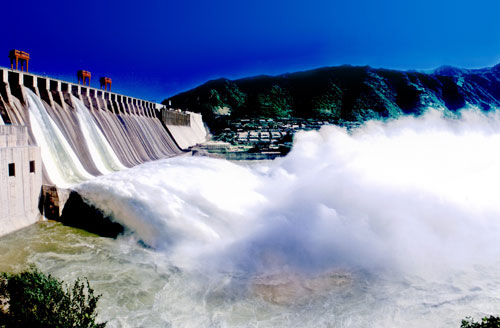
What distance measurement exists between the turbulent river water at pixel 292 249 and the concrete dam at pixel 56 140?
4.54 feet

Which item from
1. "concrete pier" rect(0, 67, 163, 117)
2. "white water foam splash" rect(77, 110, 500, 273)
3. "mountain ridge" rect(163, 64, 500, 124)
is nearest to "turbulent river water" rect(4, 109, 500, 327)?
"white water foam splash" rect(77, 110, 500, 273)

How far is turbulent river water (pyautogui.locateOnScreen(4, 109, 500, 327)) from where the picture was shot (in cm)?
891

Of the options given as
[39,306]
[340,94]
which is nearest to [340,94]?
[340,94]

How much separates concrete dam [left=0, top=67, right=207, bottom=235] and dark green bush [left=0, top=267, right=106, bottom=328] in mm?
7087

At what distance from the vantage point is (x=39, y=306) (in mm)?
6070

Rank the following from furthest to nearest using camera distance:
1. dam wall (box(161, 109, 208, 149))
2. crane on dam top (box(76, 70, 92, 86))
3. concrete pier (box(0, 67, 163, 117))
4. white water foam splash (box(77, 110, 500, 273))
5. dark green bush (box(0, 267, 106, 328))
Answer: dam wall (box(161, 109, 208, 149))
crane on dam top (box(76, 70, 92, 86))
concrete pier (box(0, 67, 163, 117))
white water foam splash (box(77, 110, 500, 273))
dark green bush (box(0, 267, 106, 328))

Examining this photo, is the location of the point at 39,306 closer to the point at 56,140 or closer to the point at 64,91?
the point at 56,140

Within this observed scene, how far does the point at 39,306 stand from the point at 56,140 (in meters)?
14.7

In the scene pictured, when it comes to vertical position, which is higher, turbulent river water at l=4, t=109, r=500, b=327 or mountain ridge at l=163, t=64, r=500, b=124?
mountain ridge at l=163, t=64, r=500, b=124

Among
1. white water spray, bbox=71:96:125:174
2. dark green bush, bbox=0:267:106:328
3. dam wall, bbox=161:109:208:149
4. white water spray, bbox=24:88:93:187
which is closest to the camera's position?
dark green bush, bbox=0:267:106:328

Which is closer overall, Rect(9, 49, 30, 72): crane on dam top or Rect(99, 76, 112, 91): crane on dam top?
Rect(9, 49, 30, 72): crane on dam top

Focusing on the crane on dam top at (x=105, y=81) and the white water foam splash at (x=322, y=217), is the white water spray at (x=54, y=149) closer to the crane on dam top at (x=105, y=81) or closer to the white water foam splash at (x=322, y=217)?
the white water foam splash at (x=322, y=217)

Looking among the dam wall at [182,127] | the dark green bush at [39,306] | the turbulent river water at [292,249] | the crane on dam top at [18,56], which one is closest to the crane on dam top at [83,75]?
the crane on dam top at [18,56]

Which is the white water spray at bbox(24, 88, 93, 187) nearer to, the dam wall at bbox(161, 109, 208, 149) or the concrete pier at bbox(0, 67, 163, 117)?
the concrete pier at bbox(0, 67, 163, 117)
